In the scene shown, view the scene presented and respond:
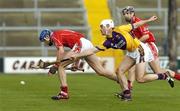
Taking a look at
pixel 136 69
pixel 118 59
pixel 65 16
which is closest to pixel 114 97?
pixel 136 69

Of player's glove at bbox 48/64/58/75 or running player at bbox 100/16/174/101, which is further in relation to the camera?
player's glove at bbox 48/64/58/75

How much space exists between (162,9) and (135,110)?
2603cm

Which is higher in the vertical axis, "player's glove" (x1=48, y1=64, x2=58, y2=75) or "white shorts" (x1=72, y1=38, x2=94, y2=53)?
"white shorts" (x1=72, y1=38, x2=94, y2=53)

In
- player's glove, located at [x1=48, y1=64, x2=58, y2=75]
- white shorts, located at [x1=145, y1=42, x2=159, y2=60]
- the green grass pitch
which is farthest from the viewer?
white shorts, located at [x1=145, y1=42, x2=159, y2=60]

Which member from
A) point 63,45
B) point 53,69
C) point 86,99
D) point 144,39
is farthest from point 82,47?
point 144,39

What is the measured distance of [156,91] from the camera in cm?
1983

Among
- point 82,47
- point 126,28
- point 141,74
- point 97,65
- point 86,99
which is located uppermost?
point 126,28

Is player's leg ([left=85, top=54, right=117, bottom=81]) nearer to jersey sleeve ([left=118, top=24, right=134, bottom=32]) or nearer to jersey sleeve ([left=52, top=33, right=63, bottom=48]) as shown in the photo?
jersey sleeve ([left=52, top=33, right=63, bottom=48])

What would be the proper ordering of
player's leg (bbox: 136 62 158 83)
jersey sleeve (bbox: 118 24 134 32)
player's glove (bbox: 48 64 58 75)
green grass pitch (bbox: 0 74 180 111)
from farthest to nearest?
player's leg (bbox: 136 62 158 83), player's glove (bbox: 48 64 58 75), jersey sleeve (bbox: 118 24 134 32), green grass pitch (bbox: 0 74 180 111)

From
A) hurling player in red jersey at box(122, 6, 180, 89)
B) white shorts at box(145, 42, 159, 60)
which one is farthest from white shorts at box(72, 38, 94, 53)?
white shorts at box(145, 42, 159, 60)

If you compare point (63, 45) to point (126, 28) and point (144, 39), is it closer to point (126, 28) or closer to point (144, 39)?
point (126, 28)

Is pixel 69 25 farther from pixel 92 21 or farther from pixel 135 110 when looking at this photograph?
pixel 135 110

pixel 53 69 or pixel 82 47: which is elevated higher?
pixel 82 47

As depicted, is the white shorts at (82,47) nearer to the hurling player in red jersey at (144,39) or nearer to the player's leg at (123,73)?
the player's leg at (123,73)
